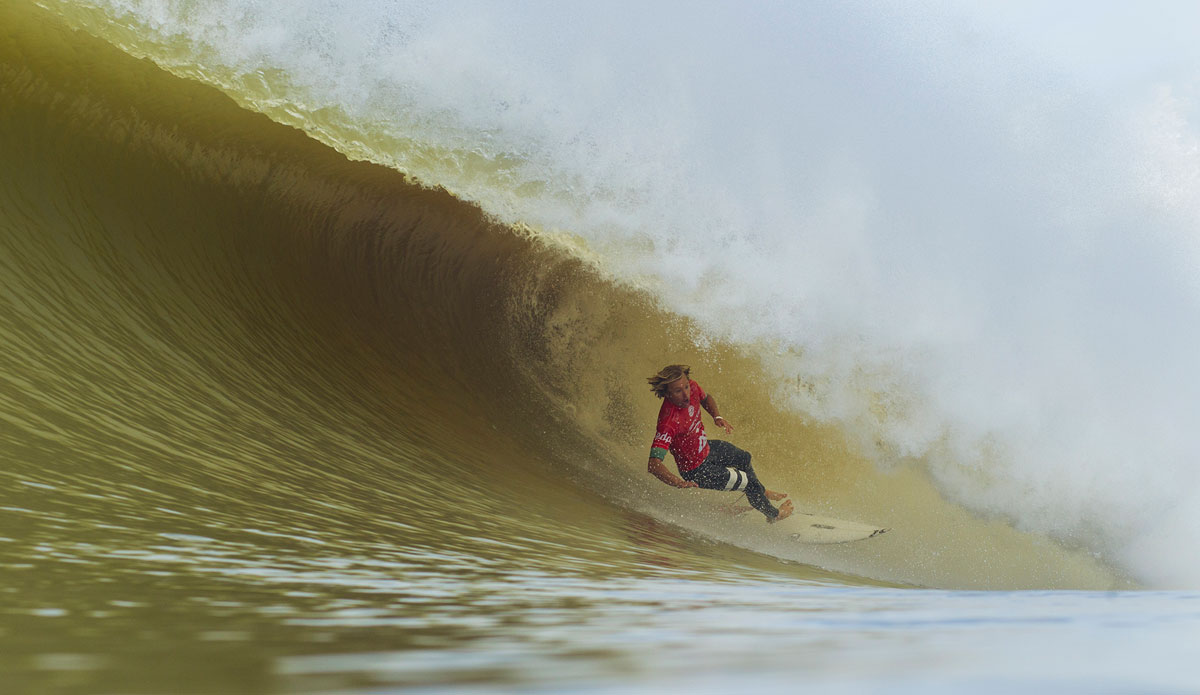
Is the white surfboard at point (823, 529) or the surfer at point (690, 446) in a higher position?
the surfer at point (690, 446)

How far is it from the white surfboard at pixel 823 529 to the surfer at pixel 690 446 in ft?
1.38

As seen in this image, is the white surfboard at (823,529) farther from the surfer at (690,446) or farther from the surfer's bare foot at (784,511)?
the surfer at (690,446)

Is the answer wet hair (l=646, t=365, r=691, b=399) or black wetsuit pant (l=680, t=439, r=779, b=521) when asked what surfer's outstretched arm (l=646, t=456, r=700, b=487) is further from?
wet hair (l=646, t=365, r=691, b=399)

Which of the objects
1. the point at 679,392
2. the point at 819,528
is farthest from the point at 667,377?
the point at 819,528

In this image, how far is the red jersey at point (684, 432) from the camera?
3.57m

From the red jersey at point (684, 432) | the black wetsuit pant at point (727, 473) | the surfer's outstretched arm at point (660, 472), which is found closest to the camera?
the surfer's outstretched arm at point (660, 472)

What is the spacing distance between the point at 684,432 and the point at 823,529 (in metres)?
1.15

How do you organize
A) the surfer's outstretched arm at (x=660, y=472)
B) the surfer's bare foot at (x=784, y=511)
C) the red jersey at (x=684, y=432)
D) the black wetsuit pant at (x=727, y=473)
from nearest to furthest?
1. the surfer's outstretched arm at (x=660, y=472)
2. the red jersey at (x=684, y=432)
3. the black wetsuit pant at (x=727, y=473)
4. the surfer's bare foot at (x=784, y=511)

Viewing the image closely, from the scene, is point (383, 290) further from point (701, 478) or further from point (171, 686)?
point (171, 686)

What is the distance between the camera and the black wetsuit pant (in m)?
3.68

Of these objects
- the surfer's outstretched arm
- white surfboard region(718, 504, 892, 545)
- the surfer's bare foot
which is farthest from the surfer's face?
the surfer's bare foot

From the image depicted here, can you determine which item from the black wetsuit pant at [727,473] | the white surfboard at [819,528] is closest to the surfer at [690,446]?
the black wetsuit pant at [727,473]

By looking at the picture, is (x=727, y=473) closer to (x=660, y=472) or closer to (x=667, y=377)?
(x=660, y=472)

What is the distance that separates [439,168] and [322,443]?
2309 millimetres
